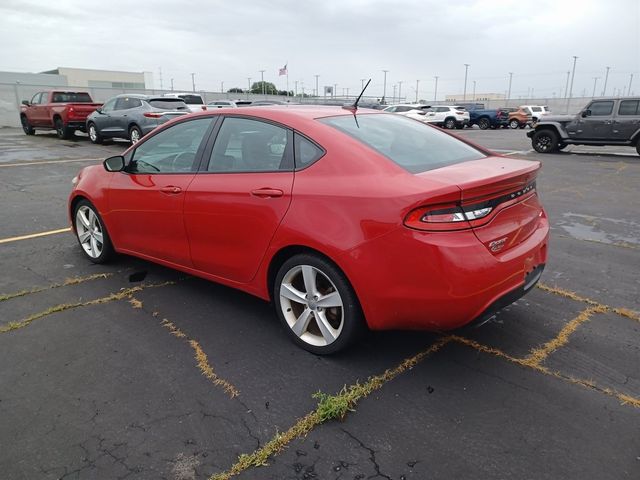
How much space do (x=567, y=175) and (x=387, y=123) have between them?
363 inches

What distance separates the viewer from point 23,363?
3092mm

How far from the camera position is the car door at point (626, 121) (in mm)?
14711

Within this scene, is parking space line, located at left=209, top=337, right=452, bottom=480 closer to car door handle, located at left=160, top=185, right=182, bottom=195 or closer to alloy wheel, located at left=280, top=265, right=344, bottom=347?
alloy wheel, located at left=280, top=265, right=344, bottom=347

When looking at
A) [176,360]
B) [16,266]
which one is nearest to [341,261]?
[176,360]

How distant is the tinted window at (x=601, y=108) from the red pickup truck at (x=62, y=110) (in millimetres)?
17660

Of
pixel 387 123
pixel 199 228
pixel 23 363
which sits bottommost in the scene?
pixel 23 363

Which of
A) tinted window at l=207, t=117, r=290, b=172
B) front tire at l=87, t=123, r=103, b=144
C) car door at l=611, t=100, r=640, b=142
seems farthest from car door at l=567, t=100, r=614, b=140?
front tire at l=87, t=123, r=103, b=144

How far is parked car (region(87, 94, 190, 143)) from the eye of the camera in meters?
15.0

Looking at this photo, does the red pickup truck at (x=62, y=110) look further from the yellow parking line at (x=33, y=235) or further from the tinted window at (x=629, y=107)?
the tinted window at (x=629, y=107)

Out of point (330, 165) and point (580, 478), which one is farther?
point (330, 165)

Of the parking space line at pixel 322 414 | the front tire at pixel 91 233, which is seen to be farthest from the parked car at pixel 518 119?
the parking space line at pixel 322 414

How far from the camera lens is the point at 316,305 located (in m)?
3.08

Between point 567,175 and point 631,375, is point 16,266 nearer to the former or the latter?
point 631,375

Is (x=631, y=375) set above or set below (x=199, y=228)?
below
